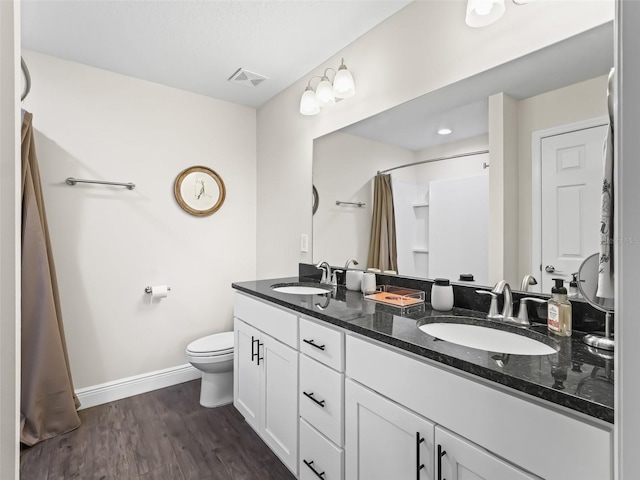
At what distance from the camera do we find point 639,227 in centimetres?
44

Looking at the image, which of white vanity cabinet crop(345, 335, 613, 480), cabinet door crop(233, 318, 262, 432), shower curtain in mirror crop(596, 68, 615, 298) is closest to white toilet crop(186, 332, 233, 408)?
cabinet door crop(233, 318, 262, 432)

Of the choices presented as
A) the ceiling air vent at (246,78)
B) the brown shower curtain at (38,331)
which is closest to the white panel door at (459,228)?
the ceiling air vent at (246,78)

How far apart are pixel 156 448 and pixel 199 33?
242 centimetres

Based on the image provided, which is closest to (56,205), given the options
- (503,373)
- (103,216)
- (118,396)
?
(103,216)

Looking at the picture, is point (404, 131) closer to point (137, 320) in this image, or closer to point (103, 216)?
point (103, 216)

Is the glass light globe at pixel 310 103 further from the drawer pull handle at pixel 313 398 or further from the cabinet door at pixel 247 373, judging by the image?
the drawer pull handle at pixel 313 398

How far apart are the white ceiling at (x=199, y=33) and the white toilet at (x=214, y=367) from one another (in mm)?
1970

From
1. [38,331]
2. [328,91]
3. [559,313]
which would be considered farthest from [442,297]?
[38,331]

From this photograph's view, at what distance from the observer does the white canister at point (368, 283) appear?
182cm

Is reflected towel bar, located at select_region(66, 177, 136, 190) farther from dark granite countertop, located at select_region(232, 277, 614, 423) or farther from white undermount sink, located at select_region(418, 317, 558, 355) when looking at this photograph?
white undermount sink, located at select_region(418, 317, 558, 355)

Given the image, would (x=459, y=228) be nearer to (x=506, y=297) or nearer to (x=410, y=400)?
(x=506, y=297)

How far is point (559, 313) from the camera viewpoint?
1.09 m

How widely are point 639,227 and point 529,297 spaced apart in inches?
36.9

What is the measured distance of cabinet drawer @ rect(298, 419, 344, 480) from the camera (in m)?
1.30
